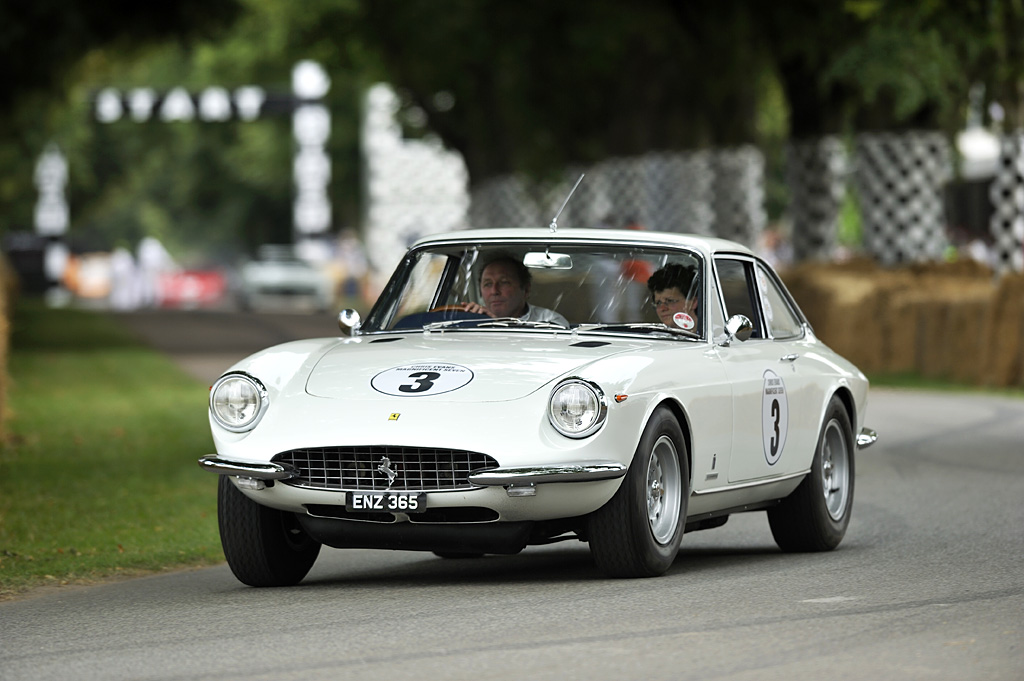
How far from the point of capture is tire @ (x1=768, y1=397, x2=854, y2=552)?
31.7 ft

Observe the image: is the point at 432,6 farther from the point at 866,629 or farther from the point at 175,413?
the point at 866,629

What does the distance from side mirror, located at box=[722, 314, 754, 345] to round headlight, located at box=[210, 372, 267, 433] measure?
6.88ft

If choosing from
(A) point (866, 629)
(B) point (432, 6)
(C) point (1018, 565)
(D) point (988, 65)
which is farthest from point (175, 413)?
(B) point (432, 6)

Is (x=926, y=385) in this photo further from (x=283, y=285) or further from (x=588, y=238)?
(x=283, y=285)

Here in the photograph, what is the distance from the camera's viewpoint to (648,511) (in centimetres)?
819

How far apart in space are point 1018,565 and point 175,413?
1215 centimetres

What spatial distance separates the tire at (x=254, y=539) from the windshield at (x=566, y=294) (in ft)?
4.17

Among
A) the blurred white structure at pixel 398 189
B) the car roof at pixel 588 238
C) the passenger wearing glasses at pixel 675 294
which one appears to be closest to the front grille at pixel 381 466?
the passenger wearing glasses at pixel 675 294

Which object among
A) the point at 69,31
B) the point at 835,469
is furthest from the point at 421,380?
the point at 69,31

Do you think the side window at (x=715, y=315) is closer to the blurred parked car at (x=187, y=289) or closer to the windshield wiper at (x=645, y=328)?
the windshield wiper at (x=645, y=328)

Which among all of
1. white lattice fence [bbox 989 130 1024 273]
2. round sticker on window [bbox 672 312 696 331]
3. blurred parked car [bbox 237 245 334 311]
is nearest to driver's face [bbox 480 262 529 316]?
round sticker on window [bbox 672 312 696 331]

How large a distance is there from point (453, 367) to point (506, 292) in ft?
3.93

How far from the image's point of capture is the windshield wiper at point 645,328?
904 centimetres

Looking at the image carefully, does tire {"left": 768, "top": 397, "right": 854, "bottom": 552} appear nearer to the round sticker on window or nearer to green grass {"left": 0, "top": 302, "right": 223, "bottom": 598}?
the round sticker on window
